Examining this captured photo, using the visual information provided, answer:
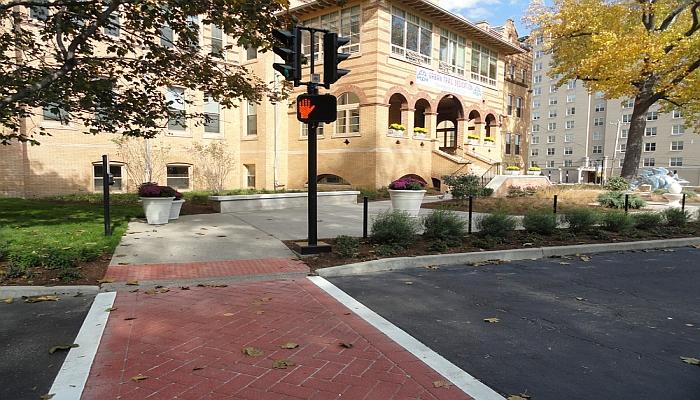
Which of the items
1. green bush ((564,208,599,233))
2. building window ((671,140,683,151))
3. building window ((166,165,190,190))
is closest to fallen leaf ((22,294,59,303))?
green bush ((564,208,599,233))

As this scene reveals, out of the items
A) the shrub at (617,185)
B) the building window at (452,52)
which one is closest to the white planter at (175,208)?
the building window at (452,52)

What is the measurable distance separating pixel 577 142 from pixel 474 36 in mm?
55787

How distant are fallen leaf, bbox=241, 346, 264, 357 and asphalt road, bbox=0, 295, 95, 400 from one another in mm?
1400

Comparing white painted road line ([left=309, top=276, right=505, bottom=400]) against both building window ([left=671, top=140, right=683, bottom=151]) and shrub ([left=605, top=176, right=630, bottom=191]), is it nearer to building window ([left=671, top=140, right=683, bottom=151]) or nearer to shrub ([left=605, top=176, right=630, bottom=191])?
shrub ([left=605, top=176, right=630, bottom=191])

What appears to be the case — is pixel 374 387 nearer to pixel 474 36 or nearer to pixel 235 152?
pixel 235 152

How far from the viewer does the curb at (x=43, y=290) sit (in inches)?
204

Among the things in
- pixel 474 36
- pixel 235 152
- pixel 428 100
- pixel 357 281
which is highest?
pixel 474 36

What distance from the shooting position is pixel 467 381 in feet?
10.5

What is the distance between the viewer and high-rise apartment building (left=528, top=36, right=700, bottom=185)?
59531 millimetres

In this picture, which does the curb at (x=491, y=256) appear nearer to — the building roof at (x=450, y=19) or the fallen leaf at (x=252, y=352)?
the fallen leaf at (x=252, y=352)

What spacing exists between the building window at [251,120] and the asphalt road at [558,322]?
1969cm

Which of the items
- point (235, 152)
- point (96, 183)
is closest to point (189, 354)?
point (96, 183)

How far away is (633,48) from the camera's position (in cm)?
1834

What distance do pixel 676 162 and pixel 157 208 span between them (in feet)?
232
